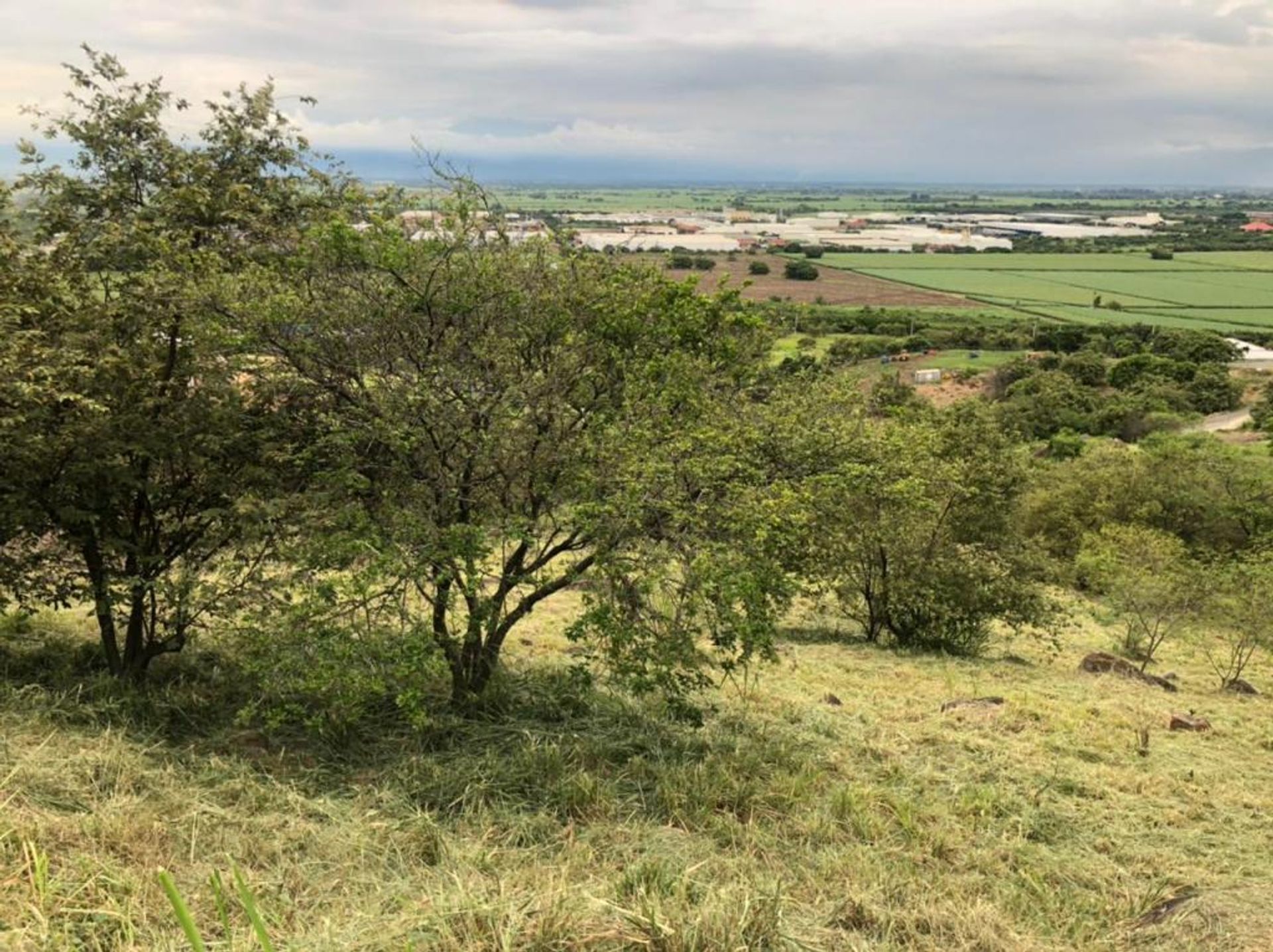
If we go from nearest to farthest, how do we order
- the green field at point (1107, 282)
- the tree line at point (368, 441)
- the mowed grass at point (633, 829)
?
1. the mowed grass at point (633, 829)
2. the tree line at point (368, 441)
3. the green field at point (1107, 282)

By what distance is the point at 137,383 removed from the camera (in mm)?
8391

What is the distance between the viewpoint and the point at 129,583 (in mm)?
8391

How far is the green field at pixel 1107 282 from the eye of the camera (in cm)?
7975

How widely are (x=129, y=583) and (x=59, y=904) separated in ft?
15.8

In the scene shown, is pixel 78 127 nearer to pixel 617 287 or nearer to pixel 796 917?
pixel 617 287

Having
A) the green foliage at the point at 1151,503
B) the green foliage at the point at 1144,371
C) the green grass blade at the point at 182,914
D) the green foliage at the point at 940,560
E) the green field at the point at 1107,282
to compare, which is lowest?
the green foliage at the point at 1151,503

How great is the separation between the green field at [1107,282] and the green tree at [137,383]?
79.3 meters

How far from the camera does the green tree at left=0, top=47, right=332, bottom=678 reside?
8.09 metres

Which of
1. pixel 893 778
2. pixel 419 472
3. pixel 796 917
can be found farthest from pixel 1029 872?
pixel 419 472

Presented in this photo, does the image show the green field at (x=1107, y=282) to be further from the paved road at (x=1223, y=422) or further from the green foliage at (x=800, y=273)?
the paved road at (x=1223, y=422)

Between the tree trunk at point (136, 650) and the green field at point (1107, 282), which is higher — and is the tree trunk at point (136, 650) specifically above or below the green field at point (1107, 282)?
below

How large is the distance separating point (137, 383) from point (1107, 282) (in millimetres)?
107637

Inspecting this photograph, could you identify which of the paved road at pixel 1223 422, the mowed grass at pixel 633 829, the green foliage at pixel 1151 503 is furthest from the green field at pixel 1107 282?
the mowed grass at pixel 633 829

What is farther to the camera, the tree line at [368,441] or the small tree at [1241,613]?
the small tree at [1241,613]
